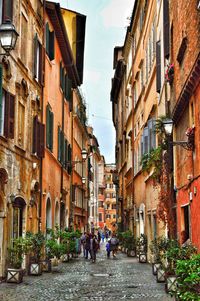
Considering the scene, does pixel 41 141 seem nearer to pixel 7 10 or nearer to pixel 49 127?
pixel 49 127

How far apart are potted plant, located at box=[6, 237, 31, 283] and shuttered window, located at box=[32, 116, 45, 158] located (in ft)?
15.5

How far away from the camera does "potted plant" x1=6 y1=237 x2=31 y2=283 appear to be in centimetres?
1572

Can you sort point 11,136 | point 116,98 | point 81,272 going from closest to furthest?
point 11,136 → point 81,272 → point 116,98

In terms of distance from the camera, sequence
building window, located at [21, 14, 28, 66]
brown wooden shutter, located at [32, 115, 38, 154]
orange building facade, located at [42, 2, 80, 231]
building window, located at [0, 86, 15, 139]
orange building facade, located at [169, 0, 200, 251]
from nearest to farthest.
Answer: orange building facade, located at [169, 0, 200, 251] < building window, located at [0, 86, 15, 139] < building window, located at [21, 14, 28, 66] < brown wooden shutter, located at [32, 115, 38, 154] < orange building facade, located at [42, 2, 80, 231]

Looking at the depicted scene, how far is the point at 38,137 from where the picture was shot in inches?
826

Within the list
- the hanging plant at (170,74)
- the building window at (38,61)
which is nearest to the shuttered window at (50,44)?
the building window at (38,61)

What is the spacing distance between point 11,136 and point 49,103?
26.3 feet

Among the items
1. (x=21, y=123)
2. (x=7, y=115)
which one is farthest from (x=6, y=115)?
(x=21, y=123)

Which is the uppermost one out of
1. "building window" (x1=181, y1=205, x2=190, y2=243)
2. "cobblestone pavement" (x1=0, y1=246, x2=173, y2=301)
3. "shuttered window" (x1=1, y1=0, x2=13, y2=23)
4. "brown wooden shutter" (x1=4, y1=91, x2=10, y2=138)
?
"shuttered window" (x1=1, y1=0, x2=13, y2=23)

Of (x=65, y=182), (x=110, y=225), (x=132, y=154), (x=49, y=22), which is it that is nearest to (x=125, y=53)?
(x=132, y=154)

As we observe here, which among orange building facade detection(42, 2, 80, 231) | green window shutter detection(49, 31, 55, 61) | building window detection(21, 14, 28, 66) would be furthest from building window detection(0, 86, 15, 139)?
green window shutter detection(49, 31, 55, 61)

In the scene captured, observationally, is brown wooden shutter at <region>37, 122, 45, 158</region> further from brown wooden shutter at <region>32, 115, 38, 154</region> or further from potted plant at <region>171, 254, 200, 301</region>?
potted plant at <region>171, 254, 200, 301</region>

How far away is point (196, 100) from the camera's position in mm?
11898

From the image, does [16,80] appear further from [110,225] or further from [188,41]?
→ [110,225]
